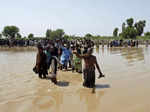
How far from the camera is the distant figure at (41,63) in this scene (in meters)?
7.19

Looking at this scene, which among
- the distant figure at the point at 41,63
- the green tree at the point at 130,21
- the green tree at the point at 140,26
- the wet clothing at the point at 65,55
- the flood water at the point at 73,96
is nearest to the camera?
the flood water at the point at 73,96

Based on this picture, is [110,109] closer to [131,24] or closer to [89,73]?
[89,73]

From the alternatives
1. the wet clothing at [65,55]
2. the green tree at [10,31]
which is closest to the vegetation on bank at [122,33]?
the green tree at [10,31]

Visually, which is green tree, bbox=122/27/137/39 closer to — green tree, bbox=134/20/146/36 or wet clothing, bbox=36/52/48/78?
green tree, bbox=134/20/146/36

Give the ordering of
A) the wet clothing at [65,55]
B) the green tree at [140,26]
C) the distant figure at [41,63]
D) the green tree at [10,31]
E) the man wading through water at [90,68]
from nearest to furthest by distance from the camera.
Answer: the man wading through water at [90,68] → the distant figure at [41,63] → the wet clothing at [65,55] → the green tree at [140,26] → the green tree at [10,31]

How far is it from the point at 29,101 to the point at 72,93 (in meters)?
1.27

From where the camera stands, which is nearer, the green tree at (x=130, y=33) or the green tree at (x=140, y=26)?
the green tree at (x=130, y=33)

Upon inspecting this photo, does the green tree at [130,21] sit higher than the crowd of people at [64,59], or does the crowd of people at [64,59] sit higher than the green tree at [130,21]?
the green tree at [130,21]

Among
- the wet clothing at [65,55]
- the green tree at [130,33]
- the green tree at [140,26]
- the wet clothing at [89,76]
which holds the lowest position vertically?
the wet clothing at [89,76]

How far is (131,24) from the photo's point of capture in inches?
2212

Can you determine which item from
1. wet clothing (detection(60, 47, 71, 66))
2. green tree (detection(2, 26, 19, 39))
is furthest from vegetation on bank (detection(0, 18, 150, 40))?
wet clothing (detection(60, 47, 71, 66))

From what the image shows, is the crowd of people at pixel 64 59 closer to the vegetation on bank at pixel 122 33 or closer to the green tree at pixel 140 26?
the vegetation on bank at pixel 122 33

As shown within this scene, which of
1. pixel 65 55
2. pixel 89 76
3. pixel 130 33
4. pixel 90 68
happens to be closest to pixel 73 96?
pixel 89 76

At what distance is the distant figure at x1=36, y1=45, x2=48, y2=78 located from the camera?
23.6 ft
